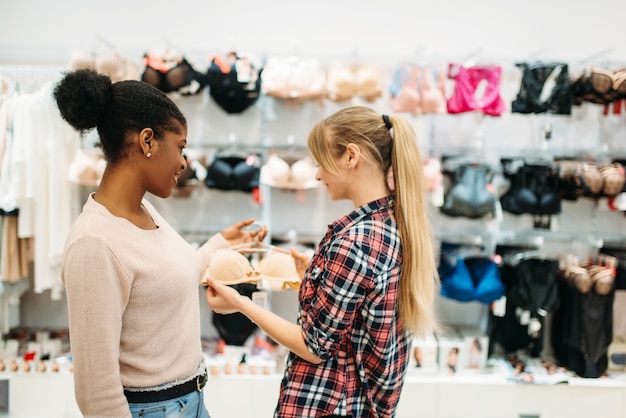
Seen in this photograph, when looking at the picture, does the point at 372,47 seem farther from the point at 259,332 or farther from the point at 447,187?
the point at 259,332

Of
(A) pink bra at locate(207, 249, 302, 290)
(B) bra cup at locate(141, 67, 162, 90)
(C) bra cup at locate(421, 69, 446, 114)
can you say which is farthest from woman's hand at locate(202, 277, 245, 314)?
(C) bra cup at locate(421, 69, 446, 114)

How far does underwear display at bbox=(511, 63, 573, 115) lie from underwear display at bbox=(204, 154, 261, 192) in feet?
6.33

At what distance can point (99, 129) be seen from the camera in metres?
1.23

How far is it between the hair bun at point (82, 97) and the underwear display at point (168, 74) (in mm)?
2144

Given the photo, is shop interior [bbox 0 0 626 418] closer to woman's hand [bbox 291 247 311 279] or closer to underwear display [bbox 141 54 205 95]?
underwear display [bbox 141 54 205 95]

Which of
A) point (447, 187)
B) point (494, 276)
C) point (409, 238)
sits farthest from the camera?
point (447, 187)

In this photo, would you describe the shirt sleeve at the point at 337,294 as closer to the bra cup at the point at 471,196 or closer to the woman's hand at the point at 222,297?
the woman's hand at the point at 222,297

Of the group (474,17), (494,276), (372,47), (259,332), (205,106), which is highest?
(474,17)

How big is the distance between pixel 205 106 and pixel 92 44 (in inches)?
41.2

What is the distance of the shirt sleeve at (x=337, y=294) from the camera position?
4.04 ft

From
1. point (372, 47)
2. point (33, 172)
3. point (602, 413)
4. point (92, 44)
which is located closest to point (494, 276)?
point (602, 413)

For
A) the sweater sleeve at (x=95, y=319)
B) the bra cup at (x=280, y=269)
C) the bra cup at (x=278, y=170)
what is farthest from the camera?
the bra cup at (x=278, y=170)

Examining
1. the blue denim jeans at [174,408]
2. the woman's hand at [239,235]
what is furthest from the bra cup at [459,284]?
the blue denim jeans at [174,408]

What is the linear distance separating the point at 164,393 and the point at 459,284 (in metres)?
2.42
